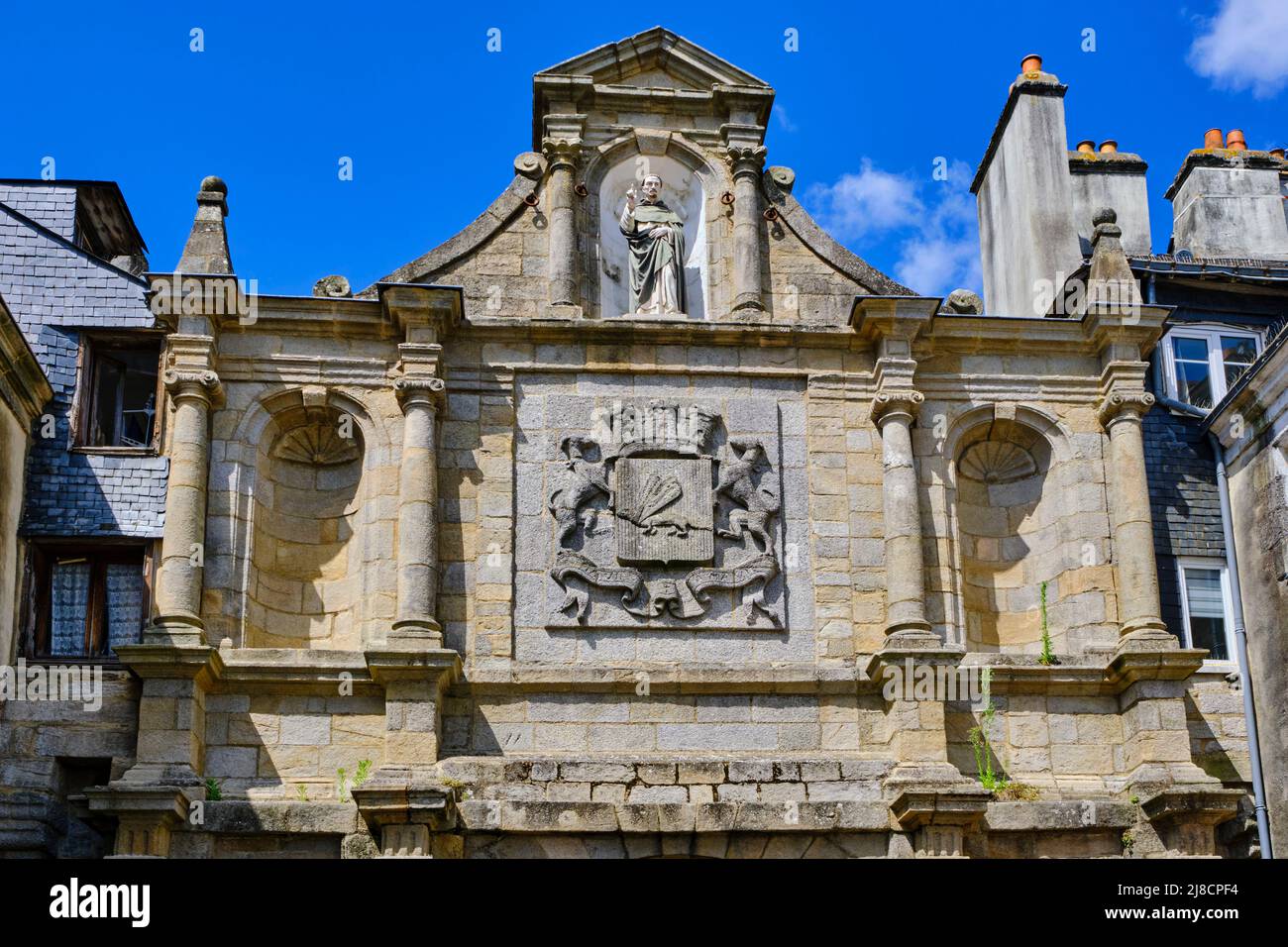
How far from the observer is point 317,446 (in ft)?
66.0

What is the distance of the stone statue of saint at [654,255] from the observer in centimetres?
2047

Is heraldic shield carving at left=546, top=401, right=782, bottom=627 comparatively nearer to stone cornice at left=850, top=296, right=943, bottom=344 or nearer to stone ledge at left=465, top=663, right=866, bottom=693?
stone ledge at left=465, top=663, right=866, bottom=693

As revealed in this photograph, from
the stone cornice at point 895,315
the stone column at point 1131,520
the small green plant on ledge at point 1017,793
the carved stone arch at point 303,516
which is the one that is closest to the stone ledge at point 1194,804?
the small green plant on ledge at point 1017,793

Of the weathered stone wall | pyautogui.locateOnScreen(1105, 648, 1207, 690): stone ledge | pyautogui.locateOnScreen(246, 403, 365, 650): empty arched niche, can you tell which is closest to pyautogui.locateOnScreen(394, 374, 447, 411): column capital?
pyautogui.locateOnScreen(246, 403, 365, 650): empty arched niche

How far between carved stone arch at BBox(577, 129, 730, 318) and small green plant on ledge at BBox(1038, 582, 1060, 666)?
396 cm

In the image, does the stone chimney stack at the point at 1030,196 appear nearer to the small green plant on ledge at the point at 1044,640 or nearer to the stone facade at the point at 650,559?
the stone facade at the point at 650,559

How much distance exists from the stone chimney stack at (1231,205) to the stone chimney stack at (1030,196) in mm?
1695

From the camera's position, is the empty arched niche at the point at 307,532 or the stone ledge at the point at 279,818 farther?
the empty arched niche at the point at 307,532

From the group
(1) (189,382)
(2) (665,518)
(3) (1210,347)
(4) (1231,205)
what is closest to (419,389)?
(1) (189,382)

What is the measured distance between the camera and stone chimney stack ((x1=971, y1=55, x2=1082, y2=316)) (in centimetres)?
2300

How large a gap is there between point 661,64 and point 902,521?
5.09 metres

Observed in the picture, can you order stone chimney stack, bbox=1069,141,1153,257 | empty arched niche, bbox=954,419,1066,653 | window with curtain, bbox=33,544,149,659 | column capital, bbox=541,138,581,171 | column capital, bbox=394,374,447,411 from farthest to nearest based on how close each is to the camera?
stone chimney stack, bbox=1069,141,1153,257, column capital, bbox=541,138,581,171, empty arched niche, bbox=954,419,1066,653, column capital, bbox=394,374,447,411, window with curtain, bbox=33,544,149,659

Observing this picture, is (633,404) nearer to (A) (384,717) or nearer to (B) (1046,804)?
(A) (384,717)
